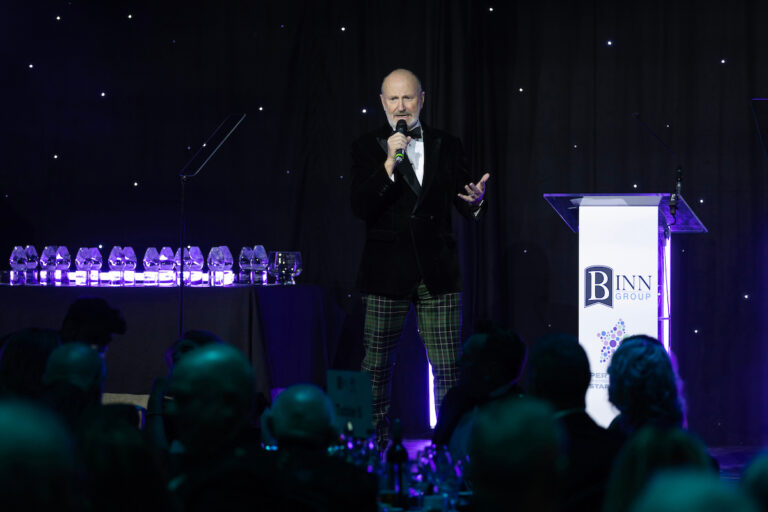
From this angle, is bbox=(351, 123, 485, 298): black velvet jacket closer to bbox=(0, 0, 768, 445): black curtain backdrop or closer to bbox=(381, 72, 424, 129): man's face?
bbox=(381, 72, 424, 129): man's face

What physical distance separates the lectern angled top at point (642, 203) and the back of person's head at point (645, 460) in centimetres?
281

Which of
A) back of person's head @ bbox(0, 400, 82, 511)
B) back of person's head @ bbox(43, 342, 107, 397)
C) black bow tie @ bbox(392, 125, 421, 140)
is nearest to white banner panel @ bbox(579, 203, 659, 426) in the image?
black bow tie @ bbox(392, 125, 421, 140)

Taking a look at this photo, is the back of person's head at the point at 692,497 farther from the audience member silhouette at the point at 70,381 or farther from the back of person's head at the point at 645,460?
the audience member silhouette at the point at 70,381

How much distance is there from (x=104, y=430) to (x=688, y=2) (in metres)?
5.02

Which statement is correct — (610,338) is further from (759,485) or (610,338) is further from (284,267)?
(759,485)

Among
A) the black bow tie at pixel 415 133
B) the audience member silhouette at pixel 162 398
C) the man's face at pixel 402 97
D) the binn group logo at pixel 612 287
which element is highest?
the man's face at pixel 402 97

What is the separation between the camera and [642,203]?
14.3ft

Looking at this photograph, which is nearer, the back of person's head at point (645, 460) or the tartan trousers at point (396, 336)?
the back of person's head at point (645, 460)

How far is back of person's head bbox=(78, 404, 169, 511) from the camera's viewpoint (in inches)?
59.1

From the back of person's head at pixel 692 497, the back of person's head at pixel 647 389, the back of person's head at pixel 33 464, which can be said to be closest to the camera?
the back of person's head at pixel 692 497

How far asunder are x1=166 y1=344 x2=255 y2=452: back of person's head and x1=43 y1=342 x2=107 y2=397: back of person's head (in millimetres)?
688

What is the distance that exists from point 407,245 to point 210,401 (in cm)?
251

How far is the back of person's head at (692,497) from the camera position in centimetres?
96

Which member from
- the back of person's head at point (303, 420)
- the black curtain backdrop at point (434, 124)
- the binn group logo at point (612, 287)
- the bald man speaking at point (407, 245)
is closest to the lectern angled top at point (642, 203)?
the binn group logo at point (612, 287)
